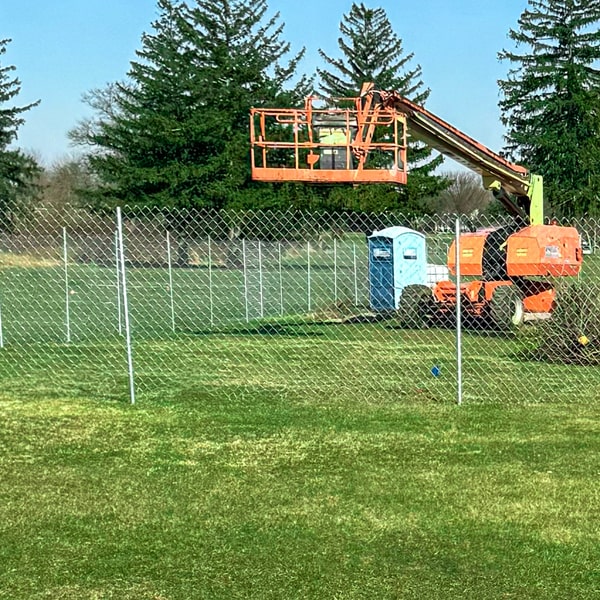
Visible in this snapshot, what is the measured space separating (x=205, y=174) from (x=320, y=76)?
1363 cm

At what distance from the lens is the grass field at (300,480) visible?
14.3 feet

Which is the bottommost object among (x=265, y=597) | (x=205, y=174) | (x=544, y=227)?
(x=265, y=597)

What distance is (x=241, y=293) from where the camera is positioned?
23.2m

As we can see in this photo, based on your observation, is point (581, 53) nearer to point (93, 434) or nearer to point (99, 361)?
point (99, 361)

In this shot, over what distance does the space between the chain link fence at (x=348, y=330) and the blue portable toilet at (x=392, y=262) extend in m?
0.03

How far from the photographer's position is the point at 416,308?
1591cm

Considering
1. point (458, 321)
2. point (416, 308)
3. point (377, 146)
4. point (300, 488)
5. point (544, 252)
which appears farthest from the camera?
point (416, 308)

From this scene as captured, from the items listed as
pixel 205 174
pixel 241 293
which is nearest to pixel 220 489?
pixel 241 293

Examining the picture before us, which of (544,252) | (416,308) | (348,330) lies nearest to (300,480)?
(544,252)

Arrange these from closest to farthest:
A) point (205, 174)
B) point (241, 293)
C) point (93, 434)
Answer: point (93, 434)
point (241, 293)
point (205, 174)

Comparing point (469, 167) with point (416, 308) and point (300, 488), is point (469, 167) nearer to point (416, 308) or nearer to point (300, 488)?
point (416, 308)

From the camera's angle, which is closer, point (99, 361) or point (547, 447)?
point (547, 447)

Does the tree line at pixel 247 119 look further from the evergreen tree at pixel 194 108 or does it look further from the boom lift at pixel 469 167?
the boom lift at pixel 469 167

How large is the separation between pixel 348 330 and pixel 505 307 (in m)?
2.83
